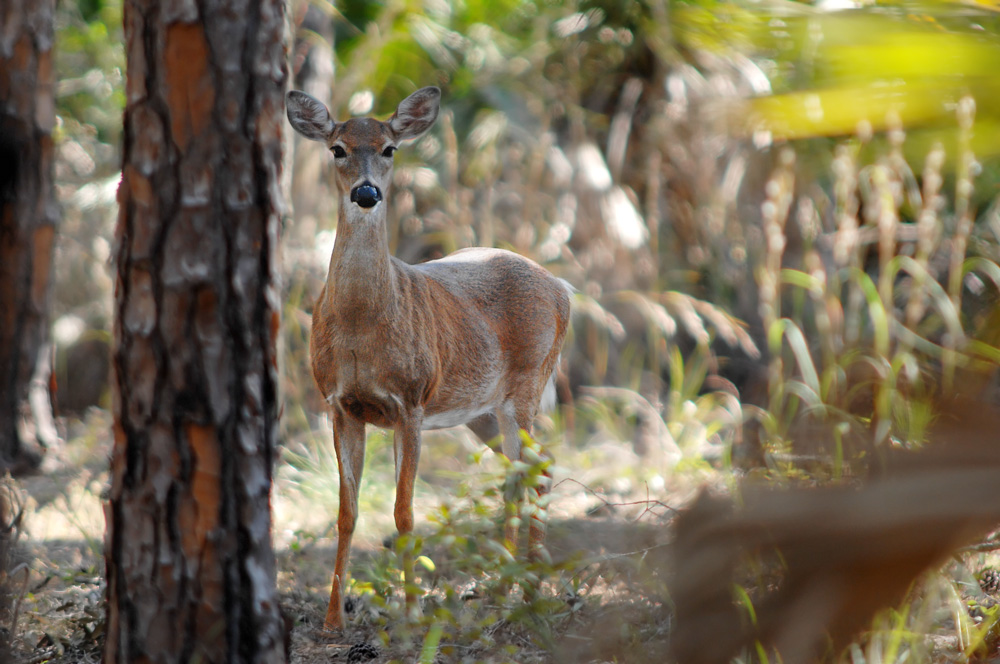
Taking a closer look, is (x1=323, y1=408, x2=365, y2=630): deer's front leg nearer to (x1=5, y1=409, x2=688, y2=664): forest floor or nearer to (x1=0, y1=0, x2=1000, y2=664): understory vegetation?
(x1=5, y1=409, x2=688, y2=664): forest floor

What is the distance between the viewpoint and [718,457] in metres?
5.99

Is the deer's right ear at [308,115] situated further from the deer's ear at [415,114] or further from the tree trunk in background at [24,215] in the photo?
the tree trunk in background at [24,215]

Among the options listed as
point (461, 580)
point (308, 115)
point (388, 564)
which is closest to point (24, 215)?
point (308, 115)

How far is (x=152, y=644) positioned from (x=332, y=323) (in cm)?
156

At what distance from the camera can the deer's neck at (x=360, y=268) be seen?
3625mm

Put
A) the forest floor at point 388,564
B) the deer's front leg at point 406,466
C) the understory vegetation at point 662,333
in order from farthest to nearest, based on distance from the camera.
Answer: the deer's front leg at point 406,466
the forest floor at point 388,564
the understory vegetation at point 662,333

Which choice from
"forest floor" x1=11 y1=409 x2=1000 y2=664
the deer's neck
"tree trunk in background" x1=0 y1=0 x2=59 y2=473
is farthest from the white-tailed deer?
"tree trunk in background" x1=0 y1=0 x2=59 y2=473

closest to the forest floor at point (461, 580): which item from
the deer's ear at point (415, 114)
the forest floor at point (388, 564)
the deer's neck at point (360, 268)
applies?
the forest floor at point (388, 564)

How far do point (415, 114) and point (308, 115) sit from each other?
1.57 ft

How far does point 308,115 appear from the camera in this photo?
3.84 m

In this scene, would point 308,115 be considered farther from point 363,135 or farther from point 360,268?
point 360,268

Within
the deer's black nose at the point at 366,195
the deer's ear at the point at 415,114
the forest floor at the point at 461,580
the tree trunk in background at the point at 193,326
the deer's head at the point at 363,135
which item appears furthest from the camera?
the deer's ear at the point at 415,114

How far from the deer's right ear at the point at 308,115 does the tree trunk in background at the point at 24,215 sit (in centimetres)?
162

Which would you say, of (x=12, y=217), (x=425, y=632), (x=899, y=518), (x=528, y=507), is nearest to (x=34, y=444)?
(x=12, y=217)
